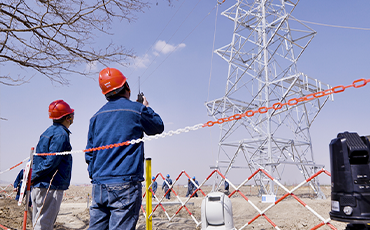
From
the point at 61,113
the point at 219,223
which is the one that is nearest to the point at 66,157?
the point at 61,113

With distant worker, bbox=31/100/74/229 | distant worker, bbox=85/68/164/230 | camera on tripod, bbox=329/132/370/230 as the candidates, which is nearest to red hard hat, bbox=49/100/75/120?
distant worker, bbox=31/100/74/229

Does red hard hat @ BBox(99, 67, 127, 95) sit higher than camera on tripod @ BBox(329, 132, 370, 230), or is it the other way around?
red hard hat @ BBox(99, 67, 127, 95)

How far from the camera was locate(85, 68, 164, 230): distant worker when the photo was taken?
185cm

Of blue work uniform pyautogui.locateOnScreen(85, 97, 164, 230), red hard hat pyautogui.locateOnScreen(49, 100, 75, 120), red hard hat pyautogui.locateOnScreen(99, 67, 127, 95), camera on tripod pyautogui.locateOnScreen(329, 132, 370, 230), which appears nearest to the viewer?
camera on tripod pyautogui.locateOnScreen(329, 132, 370, 230)

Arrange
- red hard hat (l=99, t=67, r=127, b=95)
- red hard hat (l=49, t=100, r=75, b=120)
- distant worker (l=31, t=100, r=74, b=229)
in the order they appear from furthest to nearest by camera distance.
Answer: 1. red hard hat (l=49, t=100, r=75, b=120)
2. distant worker (l=31, t=100, r=74, b=229)
3. red hard hat (l=99, t=67, r=127, b=95)

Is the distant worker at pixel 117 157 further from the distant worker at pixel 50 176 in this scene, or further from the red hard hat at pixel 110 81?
the distant worker at pixel 50 176

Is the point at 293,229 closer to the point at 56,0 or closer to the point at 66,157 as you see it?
the point at 66,157

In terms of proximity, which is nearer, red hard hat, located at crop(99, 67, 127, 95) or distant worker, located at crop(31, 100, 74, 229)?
red hard hat, located at crop(99, 67, 127, 95)

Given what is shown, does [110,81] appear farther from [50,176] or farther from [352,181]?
[352,181]

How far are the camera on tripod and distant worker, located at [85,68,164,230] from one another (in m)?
1.25

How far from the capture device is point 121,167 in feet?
6.29

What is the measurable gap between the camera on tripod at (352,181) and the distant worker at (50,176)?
2800 mm

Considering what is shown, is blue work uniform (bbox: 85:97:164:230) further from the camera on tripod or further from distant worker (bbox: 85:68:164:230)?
the camera on tripod

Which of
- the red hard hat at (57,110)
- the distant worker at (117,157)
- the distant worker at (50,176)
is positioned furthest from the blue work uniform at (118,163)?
the red hard hat at (57,110)
